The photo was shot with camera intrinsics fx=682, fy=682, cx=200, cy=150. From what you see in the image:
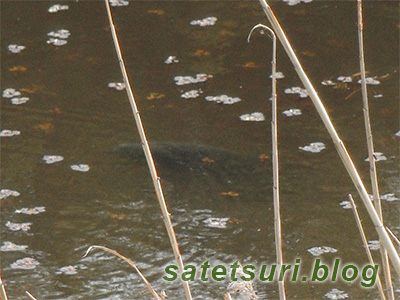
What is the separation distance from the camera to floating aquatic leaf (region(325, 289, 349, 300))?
3135 millimetres

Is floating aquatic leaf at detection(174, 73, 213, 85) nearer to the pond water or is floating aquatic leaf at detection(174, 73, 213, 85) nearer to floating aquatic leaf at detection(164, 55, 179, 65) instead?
the pond water

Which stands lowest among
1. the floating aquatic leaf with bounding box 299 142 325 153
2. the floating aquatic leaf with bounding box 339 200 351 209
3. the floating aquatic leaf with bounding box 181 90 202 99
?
the floating aquatic leaf with bounding box 339 200 351 209

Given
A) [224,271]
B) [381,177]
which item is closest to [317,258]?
[224,271]

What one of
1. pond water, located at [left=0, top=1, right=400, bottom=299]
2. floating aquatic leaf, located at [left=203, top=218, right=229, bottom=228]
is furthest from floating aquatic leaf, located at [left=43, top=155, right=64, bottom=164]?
floating aquatic leaf, located at [left=203, top=218, right=229, bottom=228]

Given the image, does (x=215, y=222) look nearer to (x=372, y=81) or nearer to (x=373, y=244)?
(x=373, y=244)

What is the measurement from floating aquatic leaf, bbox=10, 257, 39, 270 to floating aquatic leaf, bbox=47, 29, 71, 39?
8.05ft

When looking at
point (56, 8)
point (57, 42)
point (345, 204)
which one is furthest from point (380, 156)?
point (56, 8)

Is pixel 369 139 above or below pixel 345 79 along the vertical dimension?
above

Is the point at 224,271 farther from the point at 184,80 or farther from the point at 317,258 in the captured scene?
the point at 184,80

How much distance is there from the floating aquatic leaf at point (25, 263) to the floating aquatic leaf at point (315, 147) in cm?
173

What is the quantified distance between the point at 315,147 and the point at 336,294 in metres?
1.23

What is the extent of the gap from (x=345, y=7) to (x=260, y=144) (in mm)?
2069

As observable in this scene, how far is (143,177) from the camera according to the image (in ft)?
13.4

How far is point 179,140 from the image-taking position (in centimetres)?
430
